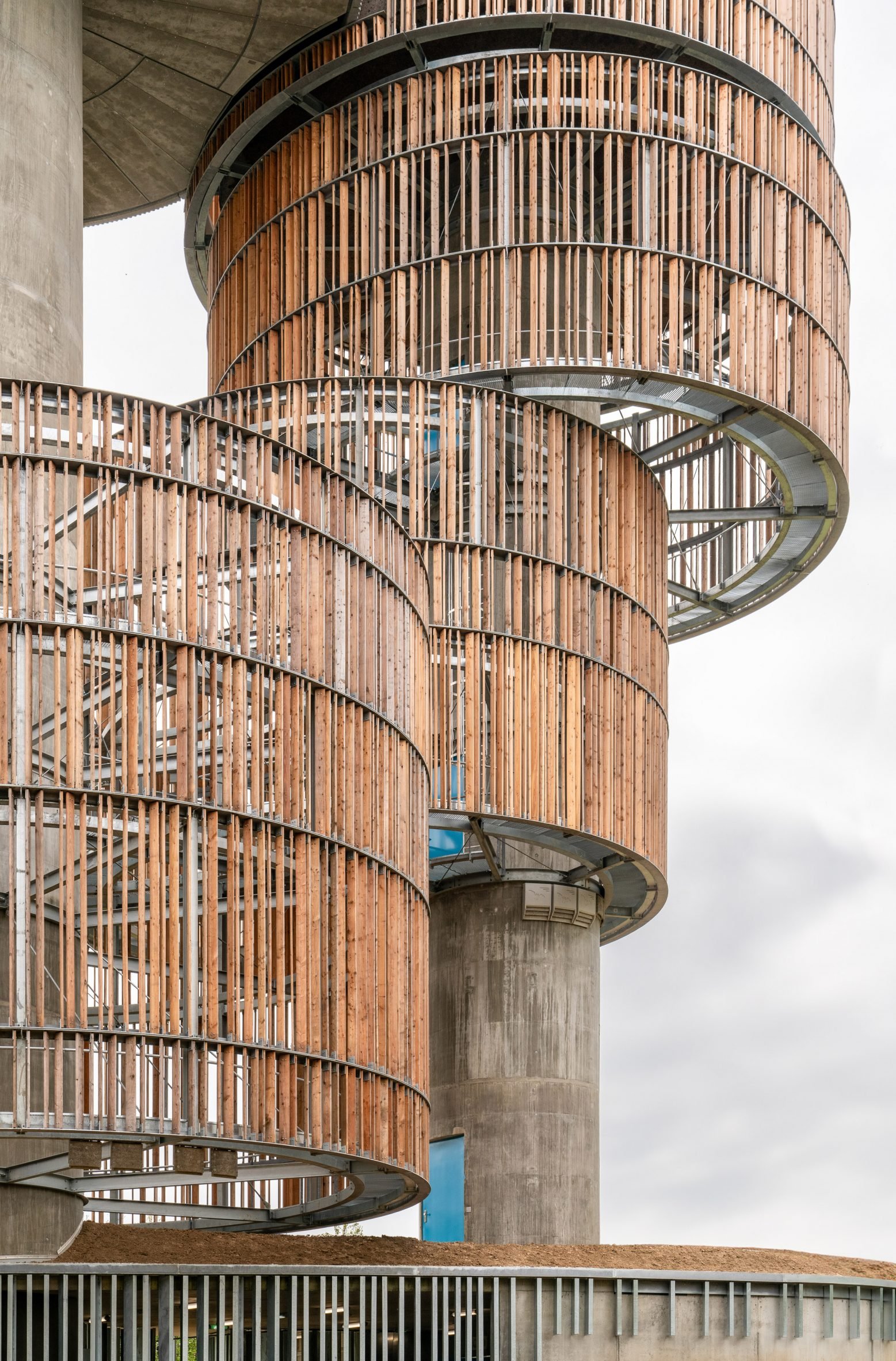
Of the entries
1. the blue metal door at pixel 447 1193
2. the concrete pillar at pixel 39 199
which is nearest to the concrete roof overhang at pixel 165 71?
the concrete pillar at pixel 39 199

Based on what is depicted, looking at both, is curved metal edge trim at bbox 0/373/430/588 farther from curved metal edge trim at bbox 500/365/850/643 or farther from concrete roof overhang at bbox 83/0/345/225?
concrete roof overhang at bbox 83/0/345/225

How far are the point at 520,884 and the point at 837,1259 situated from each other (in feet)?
25.9

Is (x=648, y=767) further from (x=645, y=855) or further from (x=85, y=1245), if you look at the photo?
(x=85, y=1245)

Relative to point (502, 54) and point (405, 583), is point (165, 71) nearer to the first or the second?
point (502, 54)

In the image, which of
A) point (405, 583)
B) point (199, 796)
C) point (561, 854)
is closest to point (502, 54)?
point (405, 583)

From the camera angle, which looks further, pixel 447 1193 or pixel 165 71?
pixel 165 71

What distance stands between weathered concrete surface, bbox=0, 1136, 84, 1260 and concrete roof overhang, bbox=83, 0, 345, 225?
691 inches

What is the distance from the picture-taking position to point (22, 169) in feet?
91.9

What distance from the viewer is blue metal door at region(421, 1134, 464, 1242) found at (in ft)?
109

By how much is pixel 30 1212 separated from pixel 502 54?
18.2 m

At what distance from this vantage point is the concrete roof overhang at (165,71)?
33125 mm

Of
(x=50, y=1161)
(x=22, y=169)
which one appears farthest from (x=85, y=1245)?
(x=22, y=169)

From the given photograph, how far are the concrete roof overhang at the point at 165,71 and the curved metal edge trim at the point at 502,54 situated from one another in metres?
0.53

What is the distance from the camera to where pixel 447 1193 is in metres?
33.3
